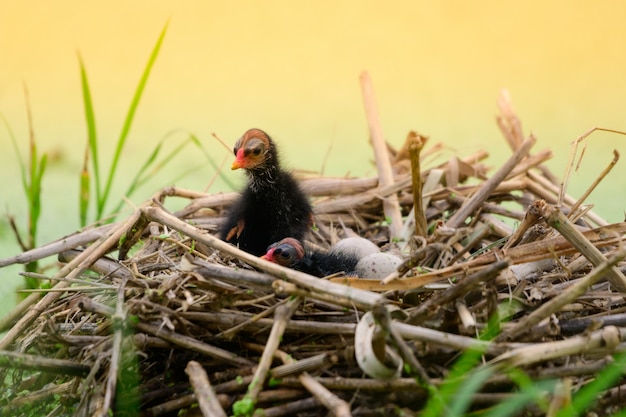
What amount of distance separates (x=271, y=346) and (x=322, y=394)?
4.2 inches

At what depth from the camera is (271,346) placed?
123cm

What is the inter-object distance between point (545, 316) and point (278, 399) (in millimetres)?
420

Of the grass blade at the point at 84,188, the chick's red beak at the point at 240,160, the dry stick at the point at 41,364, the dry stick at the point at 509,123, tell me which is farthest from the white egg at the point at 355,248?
the grass blade at the point at 84,188

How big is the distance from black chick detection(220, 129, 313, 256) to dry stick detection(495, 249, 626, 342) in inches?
31.8

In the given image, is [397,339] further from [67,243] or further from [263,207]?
[67,243]

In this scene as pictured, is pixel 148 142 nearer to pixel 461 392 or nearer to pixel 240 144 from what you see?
pixel 240 144

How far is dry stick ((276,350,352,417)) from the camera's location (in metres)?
1.14

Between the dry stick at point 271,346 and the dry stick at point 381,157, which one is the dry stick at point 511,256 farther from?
the dry stick at point 381,157

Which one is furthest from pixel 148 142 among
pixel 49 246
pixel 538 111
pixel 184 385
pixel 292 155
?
pixel 184 385

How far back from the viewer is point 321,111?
3049mm

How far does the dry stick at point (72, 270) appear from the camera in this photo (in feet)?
5.41

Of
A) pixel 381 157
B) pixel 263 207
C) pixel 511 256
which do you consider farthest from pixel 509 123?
pixel 511 256

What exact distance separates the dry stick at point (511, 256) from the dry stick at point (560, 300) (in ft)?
0.47

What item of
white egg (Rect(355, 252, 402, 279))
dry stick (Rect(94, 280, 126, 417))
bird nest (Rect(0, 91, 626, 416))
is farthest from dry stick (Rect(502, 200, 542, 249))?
dry stick (Rect(94, 280, 126, 417))
